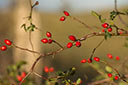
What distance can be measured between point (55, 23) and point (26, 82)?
21.6 meters

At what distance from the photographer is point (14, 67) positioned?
83.8 inches

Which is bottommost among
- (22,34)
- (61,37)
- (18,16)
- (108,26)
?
(61,37)

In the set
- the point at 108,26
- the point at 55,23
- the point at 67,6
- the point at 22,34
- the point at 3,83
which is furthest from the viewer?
the point at 55,23

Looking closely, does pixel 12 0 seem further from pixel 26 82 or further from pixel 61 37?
pixel 61 37

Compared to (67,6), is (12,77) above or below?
below

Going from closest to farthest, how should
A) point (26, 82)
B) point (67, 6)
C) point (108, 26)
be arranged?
point (108, 26) < point (67, 6) < point (26, 82)

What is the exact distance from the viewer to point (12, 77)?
2.31 metres

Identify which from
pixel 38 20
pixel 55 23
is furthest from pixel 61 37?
pixel 38 20

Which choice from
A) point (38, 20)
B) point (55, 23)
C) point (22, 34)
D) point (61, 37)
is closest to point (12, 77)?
point (22, 34)

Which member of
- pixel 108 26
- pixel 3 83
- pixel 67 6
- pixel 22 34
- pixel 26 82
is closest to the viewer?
pixel 108 26

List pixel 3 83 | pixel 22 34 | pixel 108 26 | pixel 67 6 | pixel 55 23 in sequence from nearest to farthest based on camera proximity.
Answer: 1. pixel 108 26
2. pixel 67 6
3. pixel 3 83
4. pixel 22 34
5. pixel 55 23

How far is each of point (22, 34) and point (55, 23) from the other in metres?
18.5

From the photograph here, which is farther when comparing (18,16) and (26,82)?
(18,16)

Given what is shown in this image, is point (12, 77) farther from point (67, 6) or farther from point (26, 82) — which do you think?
point (67, 6)
